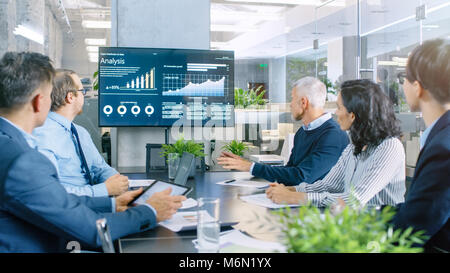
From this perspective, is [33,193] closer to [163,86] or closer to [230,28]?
[163,86]

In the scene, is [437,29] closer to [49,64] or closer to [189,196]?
[189,196]

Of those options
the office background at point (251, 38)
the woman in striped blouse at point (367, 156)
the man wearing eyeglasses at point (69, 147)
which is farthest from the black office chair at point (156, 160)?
the woman in striped blouse at point (367, 156)

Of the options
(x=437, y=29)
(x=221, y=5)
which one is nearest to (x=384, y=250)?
(x=437, y=29)

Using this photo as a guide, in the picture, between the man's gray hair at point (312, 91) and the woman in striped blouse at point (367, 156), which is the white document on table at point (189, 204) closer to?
the woman in striped blouse at point (367, 156)

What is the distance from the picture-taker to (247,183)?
→ 2.60 metres

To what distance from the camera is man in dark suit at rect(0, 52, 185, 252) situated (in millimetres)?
1272

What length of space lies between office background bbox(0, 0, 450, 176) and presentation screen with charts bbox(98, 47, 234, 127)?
0.67 ft

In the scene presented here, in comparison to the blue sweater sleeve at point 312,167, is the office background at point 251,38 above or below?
above

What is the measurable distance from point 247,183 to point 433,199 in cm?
137

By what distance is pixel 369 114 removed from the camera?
2092 millimetres

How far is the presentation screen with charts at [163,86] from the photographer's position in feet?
11.4

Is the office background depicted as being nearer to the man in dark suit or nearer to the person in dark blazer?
the person in dark blazer

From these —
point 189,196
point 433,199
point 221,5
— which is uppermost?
point 221,5

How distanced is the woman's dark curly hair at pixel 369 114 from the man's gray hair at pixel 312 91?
73 centimetres
